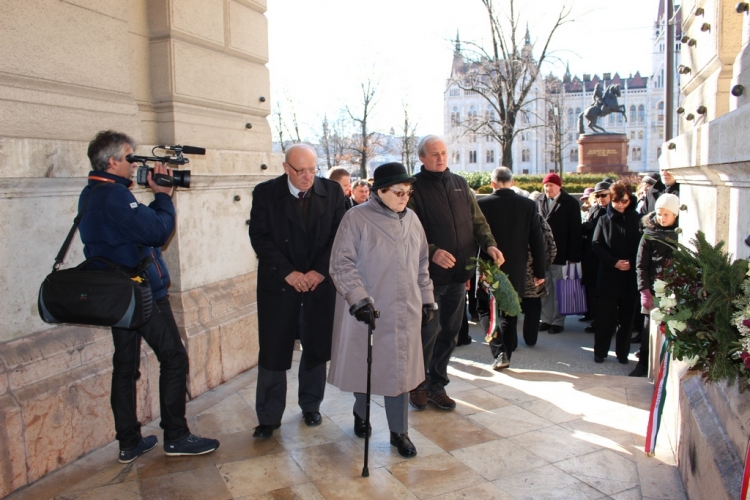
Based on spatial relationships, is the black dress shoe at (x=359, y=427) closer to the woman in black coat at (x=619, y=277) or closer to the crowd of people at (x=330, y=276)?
the crowd of people at (x=330, y=276)

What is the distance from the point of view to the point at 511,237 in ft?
21.0

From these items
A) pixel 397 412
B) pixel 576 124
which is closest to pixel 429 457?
pixel 397 412

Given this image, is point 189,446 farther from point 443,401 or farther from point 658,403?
point 658,403

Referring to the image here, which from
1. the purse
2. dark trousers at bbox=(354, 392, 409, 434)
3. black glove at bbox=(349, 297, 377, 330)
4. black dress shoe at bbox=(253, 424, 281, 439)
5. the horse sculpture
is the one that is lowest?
black dress shoe at bbox=(253, 424, 281, 439)

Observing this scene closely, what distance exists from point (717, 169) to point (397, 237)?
191 cm

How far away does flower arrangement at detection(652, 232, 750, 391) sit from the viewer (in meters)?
2.73

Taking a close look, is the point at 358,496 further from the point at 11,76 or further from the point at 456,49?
the point at 456,49

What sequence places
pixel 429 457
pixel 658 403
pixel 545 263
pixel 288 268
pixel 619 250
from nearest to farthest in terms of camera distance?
pixel 658 403
pixel 429 457
pixel 288 268
pixel 619 250
pixel 545 263

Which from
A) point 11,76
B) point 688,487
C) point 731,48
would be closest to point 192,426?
point 11,76

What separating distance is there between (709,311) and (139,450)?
11.5 feet

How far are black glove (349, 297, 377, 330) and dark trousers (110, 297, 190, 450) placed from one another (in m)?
1.28

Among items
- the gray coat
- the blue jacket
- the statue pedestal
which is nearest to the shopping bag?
the gray coat

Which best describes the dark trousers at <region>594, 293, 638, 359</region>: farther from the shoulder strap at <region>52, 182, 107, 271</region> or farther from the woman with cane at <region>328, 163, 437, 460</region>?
the shoulder strap at <region>52, 182, 107, 271</region>

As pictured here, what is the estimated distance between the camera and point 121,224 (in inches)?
148
